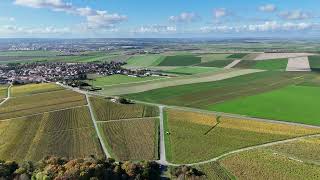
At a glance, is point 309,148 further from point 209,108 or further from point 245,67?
point 245,67

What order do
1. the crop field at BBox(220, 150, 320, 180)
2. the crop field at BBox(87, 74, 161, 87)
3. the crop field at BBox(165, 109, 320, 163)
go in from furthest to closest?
1. the crop field at BBox(87, 74, 161, 87)
2. the crop field at BBox(165, 109, 320, 163)
3. the crop field at BBox(220, 150, 320, 180)

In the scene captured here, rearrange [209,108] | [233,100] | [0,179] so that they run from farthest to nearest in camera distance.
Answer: [233,100]
[209,108]
[0,179]

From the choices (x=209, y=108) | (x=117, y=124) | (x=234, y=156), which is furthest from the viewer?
(x=209, y=108)

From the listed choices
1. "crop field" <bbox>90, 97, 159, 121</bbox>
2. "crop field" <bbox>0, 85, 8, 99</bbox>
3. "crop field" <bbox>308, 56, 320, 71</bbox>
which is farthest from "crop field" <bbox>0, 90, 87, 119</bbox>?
"crop field" <bbox>308, 56, 320, 71</bbox>

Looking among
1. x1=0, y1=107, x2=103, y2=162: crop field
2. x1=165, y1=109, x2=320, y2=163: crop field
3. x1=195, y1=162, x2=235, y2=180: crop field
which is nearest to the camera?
x1=195, y1=162, x2=235, y2=180: crop field

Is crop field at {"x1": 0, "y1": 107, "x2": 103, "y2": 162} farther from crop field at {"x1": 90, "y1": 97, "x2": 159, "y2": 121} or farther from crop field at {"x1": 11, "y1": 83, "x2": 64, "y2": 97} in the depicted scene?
crop field at {"x1": 11, "y1": 83, "x2": 64, "y2": 97}

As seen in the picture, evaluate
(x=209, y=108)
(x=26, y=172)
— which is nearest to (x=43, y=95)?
(x=209, y=108)

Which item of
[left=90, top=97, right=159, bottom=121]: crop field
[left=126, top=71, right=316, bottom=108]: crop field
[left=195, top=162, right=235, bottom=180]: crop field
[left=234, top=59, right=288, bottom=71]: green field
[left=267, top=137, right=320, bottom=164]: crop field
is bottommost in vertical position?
[left=195, top=162, right=235, bottom=180]: crop field

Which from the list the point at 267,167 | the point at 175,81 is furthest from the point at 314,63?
the point at 267,167

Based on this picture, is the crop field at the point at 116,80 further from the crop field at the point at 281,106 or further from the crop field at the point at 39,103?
the crop field at the point at 281,106
